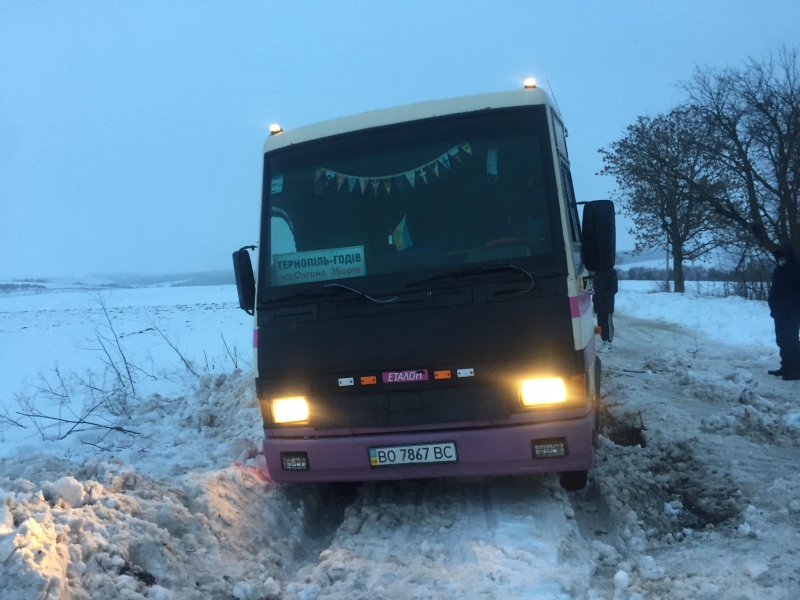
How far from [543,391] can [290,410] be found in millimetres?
1735

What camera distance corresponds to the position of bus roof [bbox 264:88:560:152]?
427 centimetres

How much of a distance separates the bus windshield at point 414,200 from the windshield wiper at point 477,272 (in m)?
0.10

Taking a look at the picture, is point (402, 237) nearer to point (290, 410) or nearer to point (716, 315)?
point (290, 410)

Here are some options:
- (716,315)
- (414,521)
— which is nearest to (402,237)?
(414,521)

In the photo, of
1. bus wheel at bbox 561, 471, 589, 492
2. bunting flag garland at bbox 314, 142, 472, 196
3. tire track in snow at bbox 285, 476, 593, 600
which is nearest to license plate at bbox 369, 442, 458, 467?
tire track in snow at bbox 285, 476, 593, 600

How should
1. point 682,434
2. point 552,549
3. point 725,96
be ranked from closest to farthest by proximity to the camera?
point 552,549 < point 682,434 < point 725,96

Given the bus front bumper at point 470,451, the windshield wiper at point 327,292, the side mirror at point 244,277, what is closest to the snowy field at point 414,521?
the bus front bumper at point 470,451

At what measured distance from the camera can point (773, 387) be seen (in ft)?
25.3

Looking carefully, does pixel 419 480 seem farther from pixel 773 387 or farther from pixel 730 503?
pixel 773 387

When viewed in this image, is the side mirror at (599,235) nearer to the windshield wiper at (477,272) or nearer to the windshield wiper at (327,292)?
the windshield wiper at (477,272)

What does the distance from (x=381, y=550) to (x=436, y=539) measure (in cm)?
37

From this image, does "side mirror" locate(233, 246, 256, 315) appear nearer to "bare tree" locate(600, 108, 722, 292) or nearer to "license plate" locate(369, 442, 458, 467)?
"license plate" locate(369, 442, 458, 467)

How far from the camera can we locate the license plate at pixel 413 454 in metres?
3.93

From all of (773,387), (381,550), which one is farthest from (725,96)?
(381,550)
